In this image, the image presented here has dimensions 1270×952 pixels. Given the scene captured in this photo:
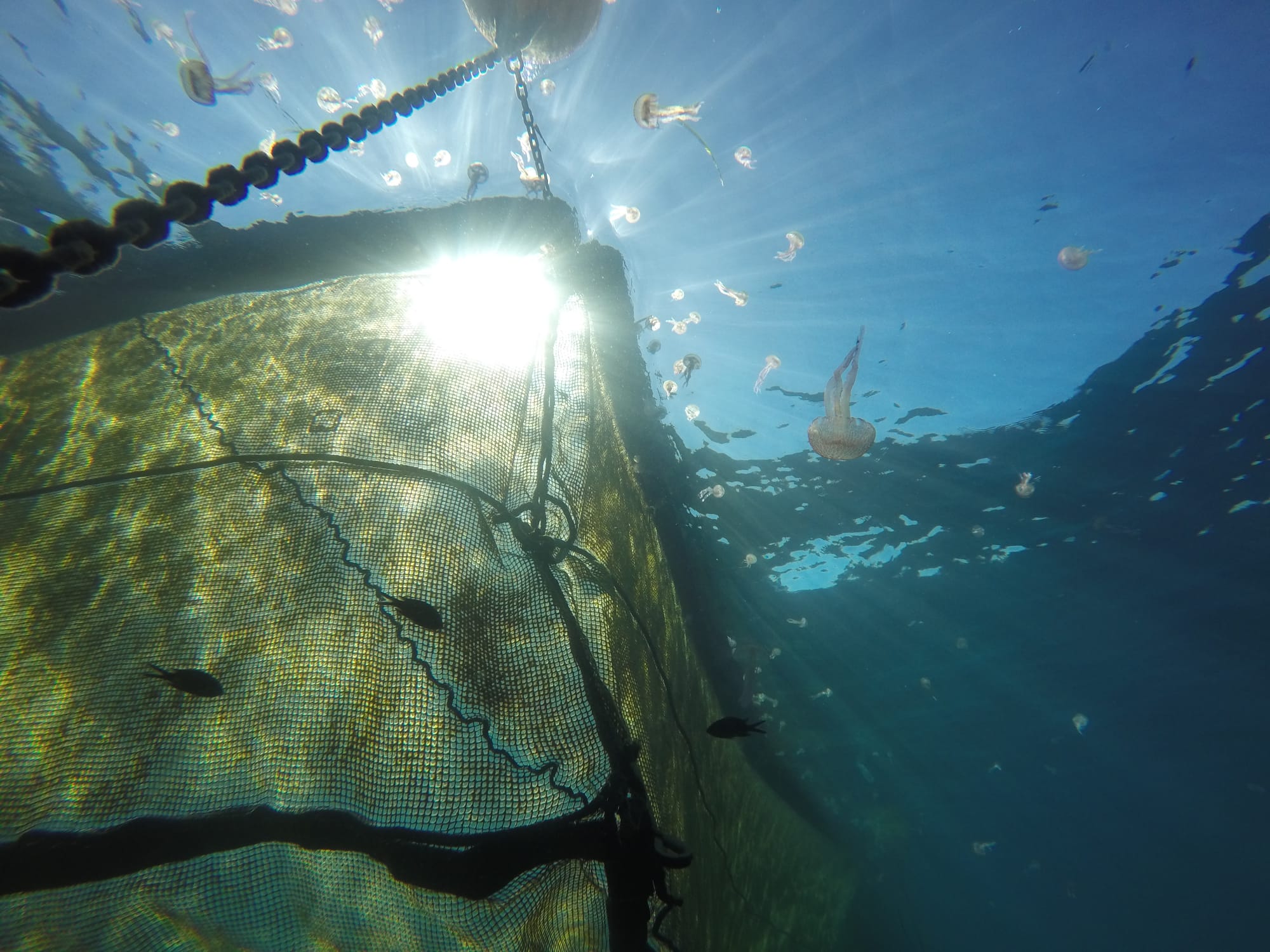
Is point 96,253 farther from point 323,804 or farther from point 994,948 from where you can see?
point 994,948

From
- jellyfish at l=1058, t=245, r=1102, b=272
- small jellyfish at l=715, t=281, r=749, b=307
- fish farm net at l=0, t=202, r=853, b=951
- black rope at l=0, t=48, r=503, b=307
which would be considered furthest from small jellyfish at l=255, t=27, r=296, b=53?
jellyfish at l=1058, t=245, r=1102, b=272

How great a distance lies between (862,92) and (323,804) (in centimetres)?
1035

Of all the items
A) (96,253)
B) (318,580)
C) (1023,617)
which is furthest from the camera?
(1023,617)

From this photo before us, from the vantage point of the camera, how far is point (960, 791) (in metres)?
39.0

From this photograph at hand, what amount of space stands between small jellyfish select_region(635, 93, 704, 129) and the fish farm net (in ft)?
18.7

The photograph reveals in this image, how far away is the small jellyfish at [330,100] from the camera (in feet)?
23.1

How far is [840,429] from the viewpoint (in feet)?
32.1

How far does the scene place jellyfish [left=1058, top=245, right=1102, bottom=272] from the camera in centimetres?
986

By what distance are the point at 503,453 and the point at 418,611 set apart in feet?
3.39

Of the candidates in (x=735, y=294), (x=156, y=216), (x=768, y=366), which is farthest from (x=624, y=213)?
(x=156, y=216)

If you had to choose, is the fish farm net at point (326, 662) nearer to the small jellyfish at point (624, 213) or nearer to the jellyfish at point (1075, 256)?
the small jellyfish at point (624, 213)

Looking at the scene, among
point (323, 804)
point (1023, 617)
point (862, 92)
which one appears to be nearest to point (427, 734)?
point (323, 804)

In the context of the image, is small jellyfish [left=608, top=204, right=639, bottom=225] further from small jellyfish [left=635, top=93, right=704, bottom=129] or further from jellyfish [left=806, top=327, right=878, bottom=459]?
jellyfish [left=806, top=327, right=878, bottom=459]

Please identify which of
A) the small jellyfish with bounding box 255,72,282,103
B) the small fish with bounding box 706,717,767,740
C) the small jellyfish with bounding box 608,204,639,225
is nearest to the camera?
the small fish with bounding box 706,717,767,740
